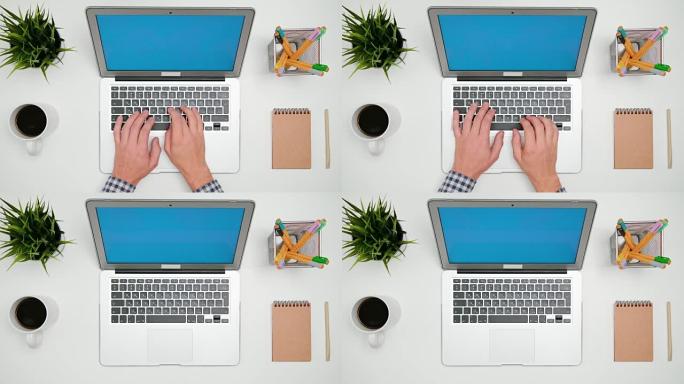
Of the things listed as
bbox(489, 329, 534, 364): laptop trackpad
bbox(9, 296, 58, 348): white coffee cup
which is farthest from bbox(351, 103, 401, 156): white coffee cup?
bbox(9, 296, 58, 348): white coffee cup

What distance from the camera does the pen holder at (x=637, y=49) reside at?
1.44m

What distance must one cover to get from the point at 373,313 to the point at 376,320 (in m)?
0.02

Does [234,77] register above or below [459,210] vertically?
above

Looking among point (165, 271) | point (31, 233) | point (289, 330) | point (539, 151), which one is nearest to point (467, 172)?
point (539, 151)

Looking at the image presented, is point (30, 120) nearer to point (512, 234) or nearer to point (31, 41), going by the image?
point (31, 41)

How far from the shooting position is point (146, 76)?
1.45m

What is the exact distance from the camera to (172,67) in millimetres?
→ 1445

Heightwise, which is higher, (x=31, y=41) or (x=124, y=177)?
(x=31, y=41)

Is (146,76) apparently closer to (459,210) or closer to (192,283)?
(192,283)

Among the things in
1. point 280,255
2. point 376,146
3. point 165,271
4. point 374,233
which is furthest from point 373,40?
point 165,271

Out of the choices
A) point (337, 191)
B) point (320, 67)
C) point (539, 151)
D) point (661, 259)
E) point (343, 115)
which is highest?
point (320, 67)

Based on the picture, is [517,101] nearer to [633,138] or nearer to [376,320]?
[633,138]

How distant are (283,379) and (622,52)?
1.25 meters

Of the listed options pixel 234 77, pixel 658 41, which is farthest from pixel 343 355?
pixel 658 41
